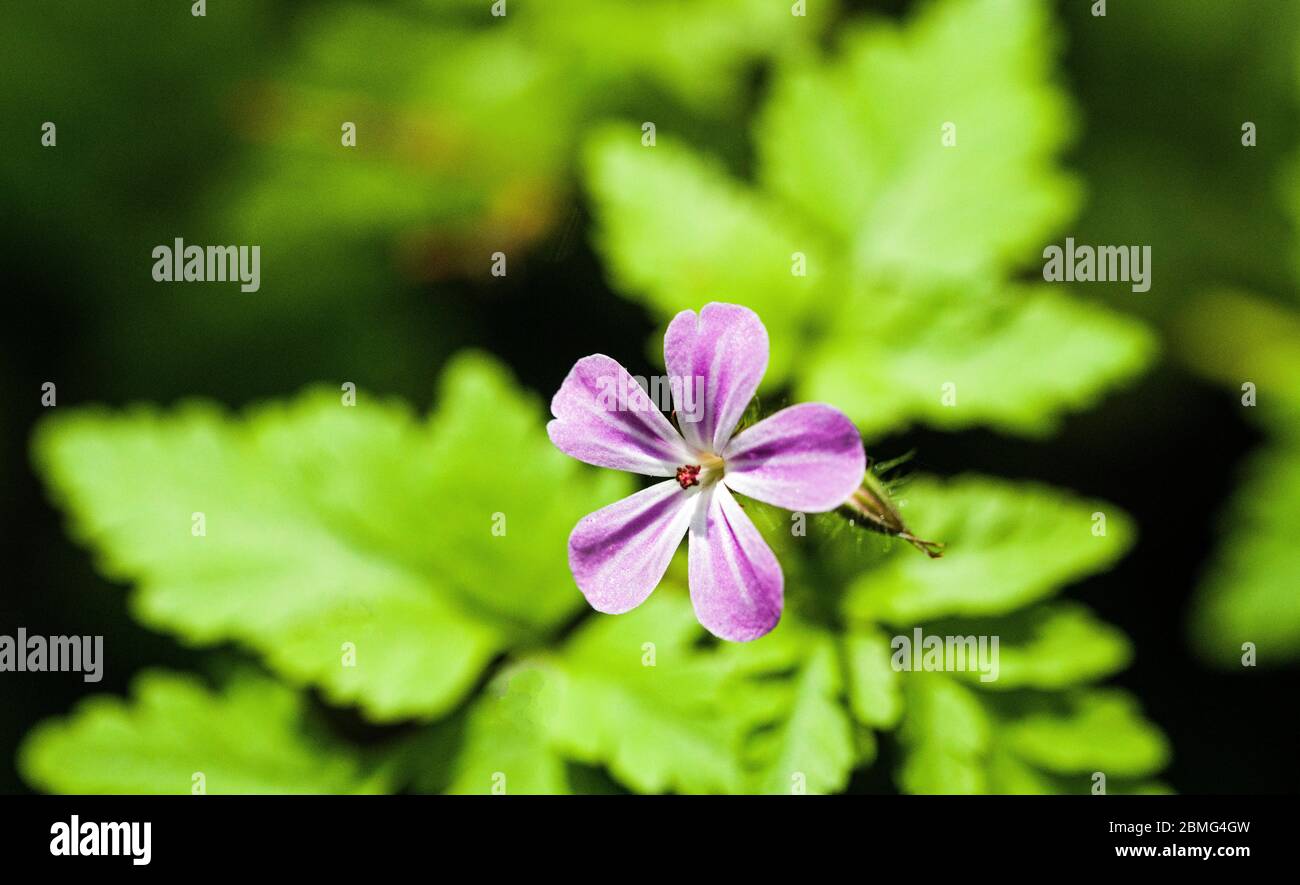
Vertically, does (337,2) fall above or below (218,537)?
above

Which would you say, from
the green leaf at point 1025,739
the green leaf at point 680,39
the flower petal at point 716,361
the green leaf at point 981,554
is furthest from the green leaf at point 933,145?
the flower petal at point 716,361

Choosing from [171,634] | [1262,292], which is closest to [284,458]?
[171,634]

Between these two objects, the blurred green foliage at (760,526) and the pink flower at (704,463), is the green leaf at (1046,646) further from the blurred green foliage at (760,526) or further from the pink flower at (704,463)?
the pink flower at (704,463)

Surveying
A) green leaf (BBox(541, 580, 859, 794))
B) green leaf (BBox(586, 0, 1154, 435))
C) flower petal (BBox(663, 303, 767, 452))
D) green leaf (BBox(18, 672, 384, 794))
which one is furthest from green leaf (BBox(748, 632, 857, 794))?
green leaf (BBox(18, 672, 384, 794))

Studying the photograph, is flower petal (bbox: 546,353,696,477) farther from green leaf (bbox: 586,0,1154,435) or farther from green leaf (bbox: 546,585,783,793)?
green leaf (bbox: 586,0,1154,435)

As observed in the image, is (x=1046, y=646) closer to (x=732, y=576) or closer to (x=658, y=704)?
(x=658, y=704)

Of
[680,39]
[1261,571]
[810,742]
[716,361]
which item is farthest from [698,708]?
[680,39]
